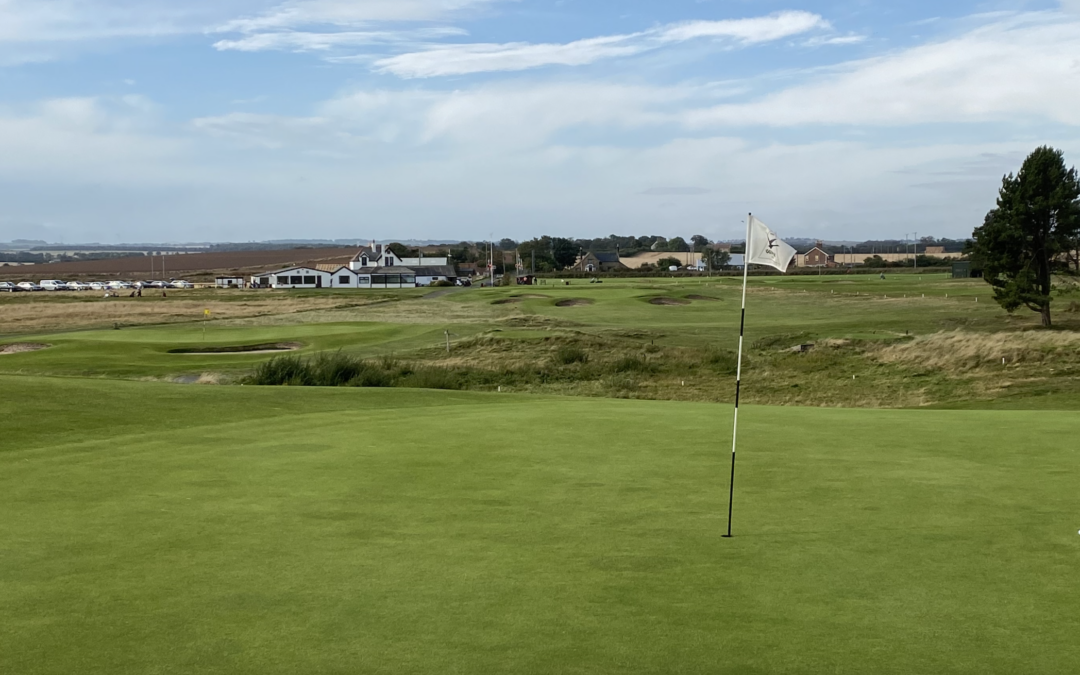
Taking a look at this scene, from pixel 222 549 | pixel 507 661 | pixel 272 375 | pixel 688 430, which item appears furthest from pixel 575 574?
pixel 272 375

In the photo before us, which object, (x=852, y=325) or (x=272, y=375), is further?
(x=852, y=325)

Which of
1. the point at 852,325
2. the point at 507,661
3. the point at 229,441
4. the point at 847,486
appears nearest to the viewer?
the point at 507,661

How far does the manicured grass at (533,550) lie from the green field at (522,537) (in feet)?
0.10

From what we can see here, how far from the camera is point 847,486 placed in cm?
1049

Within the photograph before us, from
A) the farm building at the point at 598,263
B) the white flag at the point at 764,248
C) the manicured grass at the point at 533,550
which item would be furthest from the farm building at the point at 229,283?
the white flag at the point at 764,248

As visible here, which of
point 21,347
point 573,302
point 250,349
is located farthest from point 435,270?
point 21,347

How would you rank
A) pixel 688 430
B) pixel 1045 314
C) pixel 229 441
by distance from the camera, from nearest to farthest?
1. pixel 229 441
2. pixel 688 430
3. pixel 1045 314

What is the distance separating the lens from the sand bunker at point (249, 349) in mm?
45438

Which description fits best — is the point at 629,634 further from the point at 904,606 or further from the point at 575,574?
the point at 904,606

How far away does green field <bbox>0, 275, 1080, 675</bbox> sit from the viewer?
6.02m

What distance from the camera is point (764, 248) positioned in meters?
9.85

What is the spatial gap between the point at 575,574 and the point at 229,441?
7.44 meters

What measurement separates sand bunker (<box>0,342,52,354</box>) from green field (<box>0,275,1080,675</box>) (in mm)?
30466

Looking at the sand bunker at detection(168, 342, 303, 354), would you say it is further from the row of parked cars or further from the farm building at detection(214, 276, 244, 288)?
the farm building at detection(214, 276, 244, 288)
